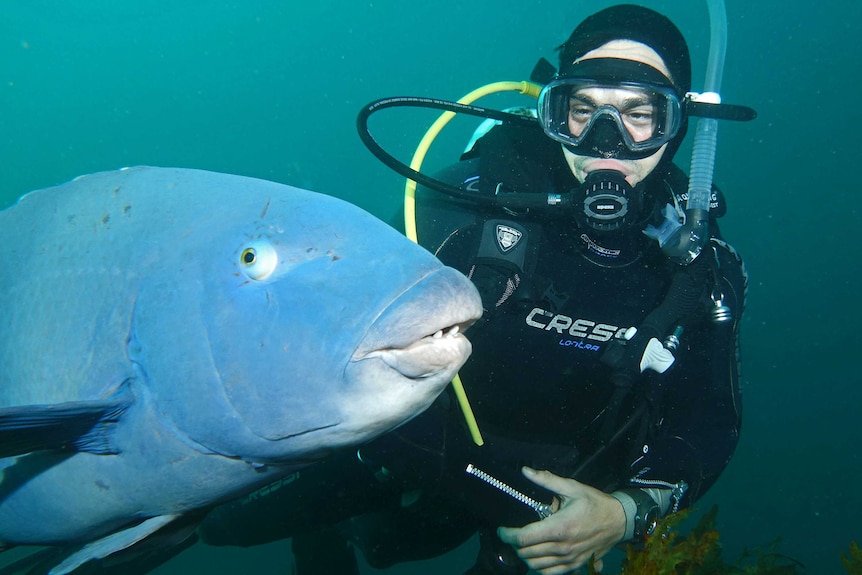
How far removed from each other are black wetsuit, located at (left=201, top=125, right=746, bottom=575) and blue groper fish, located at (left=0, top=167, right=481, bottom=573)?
1.45m

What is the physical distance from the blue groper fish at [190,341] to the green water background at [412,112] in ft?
103

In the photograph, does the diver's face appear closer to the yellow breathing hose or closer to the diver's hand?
the yellow breathing hose

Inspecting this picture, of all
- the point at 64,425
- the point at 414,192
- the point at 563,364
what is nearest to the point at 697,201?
the point at 563,364

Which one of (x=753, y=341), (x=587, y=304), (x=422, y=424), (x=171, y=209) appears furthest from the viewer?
(x=753, y=341)

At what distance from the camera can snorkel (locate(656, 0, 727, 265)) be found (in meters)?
2.79

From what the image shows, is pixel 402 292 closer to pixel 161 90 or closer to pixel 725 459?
pixel 725 459

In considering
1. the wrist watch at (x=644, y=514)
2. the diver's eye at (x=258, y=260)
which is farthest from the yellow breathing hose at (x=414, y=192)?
the diver's eye at (x=258, y=260)

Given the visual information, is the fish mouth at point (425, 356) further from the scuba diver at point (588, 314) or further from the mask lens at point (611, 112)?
the mask lens at point (611, 112)

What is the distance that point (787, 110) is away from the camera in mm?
62344

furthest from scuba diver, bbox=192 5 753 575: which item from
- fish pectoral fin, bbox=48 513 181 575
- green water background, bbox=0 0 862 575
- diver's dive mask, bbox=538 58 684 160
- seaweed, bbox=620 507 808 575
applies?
green water background, bbox=0 0 862 575

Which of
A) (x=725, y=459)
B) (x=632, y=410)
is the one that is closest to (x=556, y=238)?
(x=632, y=410)

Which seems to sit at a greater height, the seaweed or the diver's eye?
the diver's eye

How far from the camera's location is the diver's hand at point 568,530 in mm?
2475

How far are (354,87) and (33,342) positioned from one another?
241 feet
